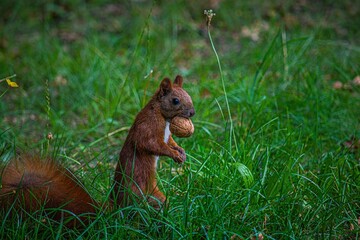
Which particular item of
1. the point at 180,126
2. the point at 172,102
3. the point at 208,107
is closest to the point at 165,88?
the point at 172,102

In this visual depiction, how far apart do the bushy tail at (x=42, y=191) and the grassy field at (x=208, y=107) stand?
0.25 feet

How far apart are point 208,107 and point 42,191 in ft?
6.29

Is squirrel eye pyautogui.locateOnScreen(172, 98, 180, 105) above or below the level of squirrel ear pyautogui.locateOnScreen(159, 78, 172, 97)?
below

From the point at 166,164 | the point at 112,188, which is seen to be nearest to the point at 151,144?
the point at 112,188

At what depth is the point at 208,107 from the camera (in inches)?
179

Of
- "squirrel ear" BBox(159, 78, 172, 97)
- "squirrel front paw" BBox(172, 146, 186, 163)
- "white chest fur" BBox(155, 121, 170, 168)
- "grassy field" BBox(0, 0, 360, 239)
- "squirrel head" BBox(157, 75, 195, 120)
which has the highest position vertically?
"squirrel ear" BBox(159, 78, 172, 97)

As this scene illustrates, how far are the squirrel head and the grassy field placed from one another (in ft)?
1.03

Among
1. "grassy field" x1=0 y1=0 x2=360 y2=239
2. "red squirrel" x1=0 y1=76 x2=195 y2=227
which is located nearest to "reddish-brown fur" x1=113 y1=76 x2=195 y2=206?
"red squirrel" x1=0 y1=76 x2=195 y2=227

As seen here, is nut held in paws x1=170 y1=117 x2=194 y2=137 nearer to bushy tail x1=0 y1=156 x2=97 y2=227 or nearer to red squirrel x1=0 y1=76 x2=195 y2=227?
red squirrel x1=0 y1=76 x2=195 y2=227

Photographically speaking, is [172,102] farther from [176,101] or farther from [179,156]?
[179,156]

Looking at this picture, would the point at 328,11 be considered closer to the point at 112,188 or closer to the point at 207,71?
the point at 207,71

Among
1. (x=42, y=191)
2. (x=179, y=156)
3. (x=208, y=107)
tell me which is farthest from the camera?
(x=208, y=107)

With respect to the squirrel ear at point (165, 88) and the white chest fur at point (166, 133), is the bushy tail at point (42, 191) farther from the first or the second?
the squirrel ear at point (165, 88)

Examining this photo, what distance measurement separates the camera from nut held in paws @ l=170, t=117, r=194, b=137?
10.0ft
